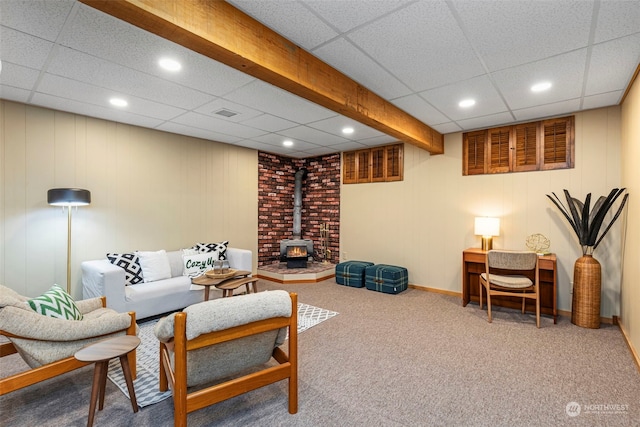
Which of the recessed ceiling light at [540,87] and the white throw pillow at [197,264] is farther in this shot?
the white throw pillow at [197,264]

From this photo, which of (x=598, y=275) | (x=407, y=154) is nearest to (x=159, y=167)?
(x=407, y=154)

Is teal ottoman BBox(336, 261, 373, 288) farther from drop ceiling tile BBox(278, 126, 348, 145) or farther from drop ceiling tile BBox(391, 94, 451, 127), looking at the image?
drop ceiling tile BBox(391, 94, 451, 127)

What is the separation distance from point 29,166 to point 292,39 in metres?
3.45

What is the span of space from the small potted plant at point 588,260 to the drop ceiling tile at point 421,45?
2.15m

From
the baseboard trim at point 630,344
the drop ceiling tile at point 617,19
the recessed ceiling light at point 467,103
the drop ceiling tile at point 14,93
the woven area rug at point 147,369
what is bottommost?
the woven area rug at point 147,369

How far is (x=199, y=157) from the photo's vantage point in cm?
513

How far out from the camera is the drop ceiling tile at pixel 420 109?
3.45m

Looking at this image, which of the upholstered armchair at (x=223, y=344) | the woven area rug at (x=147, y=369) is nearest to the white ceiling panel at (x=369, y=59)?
the upholstered armchair at (x=223, y=344)

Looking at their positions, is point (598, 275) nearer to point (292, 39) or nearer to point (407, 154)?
point (407, 154)

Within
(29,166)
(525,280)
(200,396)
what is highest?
(29,166)

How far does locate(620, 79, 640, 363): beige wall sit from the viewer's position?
8.98 feet

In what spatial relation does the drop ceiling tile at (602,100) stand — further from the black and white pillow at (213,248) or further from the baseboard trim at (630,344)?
the black and white pillow at (213,248)

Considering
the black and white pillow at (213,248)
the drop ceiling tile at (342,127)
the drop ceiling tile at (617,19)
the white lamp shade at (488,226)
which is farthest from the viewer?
the black and white pillow at (213,248)

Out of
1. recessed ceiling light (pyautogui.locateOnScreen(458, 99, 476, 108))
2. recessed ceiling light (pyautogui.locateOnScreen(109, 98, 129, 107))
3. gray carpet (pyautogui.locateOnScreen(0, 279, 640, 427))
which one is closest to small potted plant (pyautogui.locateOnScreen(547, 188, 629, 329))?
gray carpet (pyautogui.locateOnScreen(0, 279, 640, 427))
